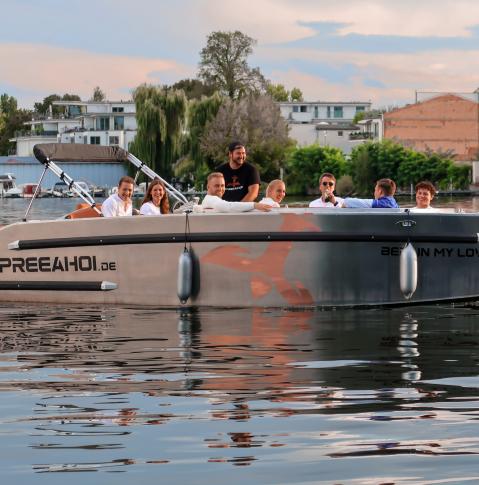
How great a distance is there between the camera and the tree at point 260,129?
3549 inches

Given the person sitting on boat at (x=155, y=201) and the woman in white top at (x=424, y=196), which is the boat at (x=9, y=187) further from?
the woman in white top at (x=424, y=196)

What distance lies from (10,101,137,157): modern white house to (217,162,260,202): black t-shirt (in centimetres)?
10667

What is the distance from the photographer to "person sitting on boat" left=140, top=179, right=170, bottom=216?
1449 cm

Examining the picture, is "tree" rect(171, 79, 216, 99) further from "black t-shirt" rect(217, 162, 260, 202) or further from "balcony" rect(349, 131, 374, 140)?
"black t-shirt" rect(217, 162, 260, 202)

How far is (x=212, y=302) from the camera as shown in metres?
13.9

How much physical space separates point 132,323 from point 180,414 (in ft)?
17.1

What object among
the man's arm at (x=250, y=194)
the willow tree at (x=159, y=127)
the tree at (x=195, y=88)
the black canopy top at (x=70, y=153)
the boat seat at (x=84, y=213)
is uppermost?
the tree at (x=195, y=88)

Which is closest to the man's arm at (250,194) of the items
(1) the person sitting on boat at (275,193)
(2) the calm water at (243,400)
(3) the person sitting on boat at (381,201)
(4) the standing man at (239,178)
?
(4) the standing man at (239,178)

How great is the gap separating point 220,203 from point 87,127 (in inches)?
4804

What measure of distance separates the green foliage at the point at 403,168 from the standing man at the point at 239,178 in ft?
240

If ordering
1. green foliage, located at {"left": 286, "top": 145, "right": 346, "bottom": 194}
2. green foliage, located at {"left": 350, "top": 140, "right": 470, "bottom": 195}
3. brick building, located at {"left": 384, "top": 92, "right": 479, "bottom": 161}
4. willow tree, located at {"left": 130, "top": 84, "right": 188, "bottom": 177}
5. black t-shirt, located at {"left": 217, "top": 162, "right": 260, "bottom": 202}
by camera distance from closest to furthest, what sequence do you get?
black t-shirt, located at {"left": 217, "top": 162, "right": 260, "bottom": 202} → willow tree, located at {"left": 130, "top": 84, "right": 188, "bottom": 177} → green foliage, located at {"left": 350, "top": 140, "right": 470, "bottom": 195} → green foliage, located at {"left": 286, "top": 145, "right": 346, "bottom": 194} → brick building, located at {"left": 384, "top": 92, "right": 479, "bottom": 161}

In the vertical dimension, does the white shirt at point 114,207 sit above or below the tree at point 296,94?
below

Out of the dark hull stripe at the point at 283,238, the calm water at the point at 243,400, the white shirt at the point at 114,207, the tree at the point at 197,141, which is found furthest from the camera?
the tree at the point at 197,141

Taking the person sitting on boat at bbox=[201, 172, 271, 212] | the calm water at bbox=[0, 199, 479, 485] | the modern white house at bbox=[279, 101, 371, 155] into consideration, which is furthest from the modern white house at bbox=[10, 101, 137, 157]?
the calm water at bbox=[0, 199, 479, 485]
